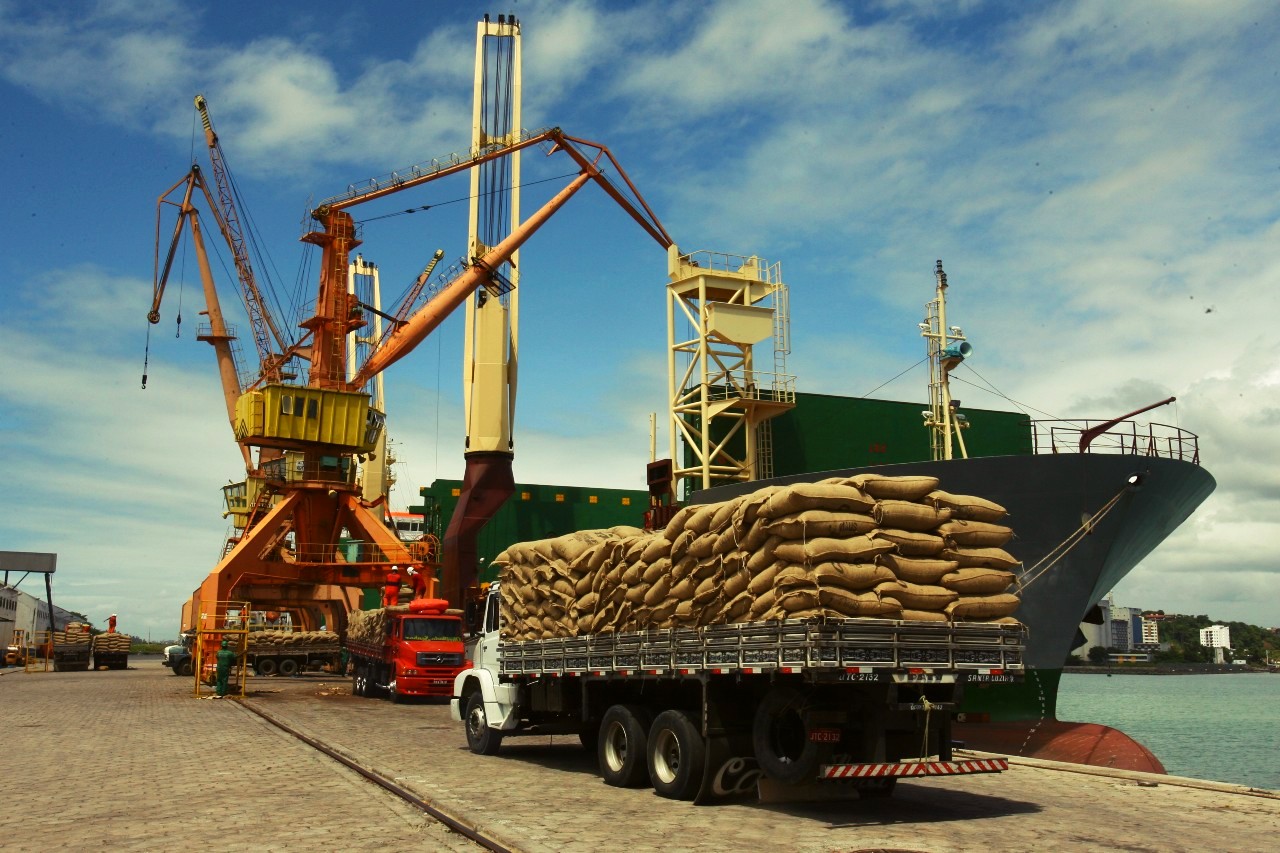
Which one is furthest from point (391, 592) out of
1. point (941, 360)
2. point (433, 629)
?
point (941, 360)

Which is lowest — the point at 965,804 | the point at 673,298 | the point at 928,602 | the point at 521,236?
the point at 965,804

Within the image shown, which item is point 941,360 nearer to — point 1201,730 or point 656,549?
point 656,549

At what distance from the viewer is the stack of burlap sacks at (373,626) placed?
32.0 m

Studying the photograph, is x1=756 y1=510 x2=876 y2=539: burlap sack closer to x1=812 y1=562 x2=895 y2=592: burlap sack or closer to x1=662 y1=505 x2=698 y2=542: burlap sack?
x1=812 y1=562 x2=895 y2=592: burlap sack

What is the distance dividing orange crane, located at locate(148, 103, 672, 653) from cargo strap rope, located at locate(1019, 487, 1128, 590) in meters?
27.2

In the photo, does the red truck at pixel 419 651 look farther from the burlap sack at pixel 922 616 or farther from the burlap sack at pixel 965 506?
the burlap sack at pixel 922 616

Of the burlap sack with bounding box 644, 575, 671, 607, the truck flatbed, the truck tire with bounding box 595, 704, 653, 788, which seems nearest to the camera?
the truck flatbed

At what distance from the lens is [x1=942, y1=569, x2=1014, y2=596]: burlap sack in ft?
36.3

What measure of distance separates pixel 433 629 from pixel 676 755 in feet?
62.6

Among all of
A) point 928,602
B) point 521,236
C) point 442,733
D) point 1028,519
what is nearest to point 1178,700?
point 521,236

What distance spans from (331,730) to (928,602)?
47.4 feet

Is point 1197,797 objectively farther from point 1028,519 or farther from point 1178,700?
point 1178,700

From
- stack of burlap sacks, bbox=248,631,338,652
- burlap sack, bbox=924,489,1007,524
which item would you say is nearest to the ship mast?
burlap sack, bbox=924,489,1007,524

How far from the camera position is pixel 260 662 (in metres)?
45.6
